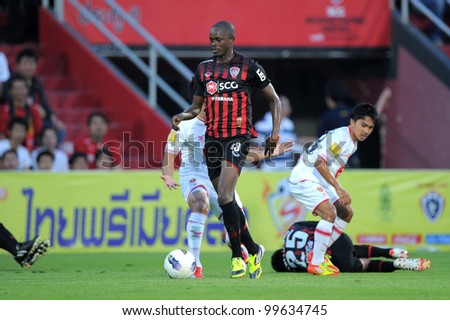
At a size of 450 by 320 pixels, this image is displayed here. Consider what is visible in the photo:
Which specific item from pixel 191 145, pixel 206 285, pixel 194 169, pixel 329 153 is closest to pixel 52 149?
pixel 191 145

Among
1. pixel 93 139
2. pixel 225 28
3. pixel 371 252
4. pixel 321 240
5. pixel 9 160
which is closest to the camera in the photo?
pixel 225 28

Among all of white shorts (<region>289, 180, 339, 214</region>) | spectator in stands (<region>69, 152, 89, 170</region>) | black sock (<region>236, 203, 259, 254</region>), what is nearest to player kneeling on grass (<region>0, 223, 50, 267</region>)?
black sock (<region>236, 203, 259, 254</region>)

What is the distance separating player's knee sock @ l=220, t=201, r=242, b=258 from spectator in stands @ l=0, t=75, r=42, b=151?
6.83 metres

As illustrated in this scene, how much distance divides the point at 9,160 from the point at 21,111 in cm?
113

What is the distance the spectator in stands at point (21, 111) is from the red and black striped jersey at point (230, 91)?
21.2ft

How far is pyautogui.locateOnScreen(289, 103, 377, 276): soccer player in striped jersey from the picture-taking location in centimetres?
1098

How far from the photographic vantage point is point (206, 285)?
9.62m

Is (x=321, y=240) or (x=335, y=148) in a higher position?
(x=335, y=148)

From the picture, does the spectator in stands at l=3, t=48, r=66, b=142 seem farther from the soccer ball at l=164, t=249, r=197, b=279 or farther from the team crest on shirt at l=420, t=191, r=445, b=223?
the soccer ball at l=164, t=249, r=197, b=279

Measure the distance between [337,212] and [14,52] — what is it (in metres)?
9.10

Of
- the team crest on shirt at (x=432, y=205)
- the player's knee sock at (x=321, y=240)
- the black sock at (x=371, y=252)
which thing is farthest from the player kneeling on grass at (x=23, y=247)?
the team crest on shirt at (x=432, y=205)

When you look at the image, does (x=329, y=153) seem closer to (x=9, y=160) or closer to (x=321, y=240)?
(x=321, y=240)

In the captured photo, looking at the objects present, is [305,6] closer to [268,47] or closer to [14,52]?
[268,47]

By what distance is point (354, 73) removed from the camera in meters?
20.9
